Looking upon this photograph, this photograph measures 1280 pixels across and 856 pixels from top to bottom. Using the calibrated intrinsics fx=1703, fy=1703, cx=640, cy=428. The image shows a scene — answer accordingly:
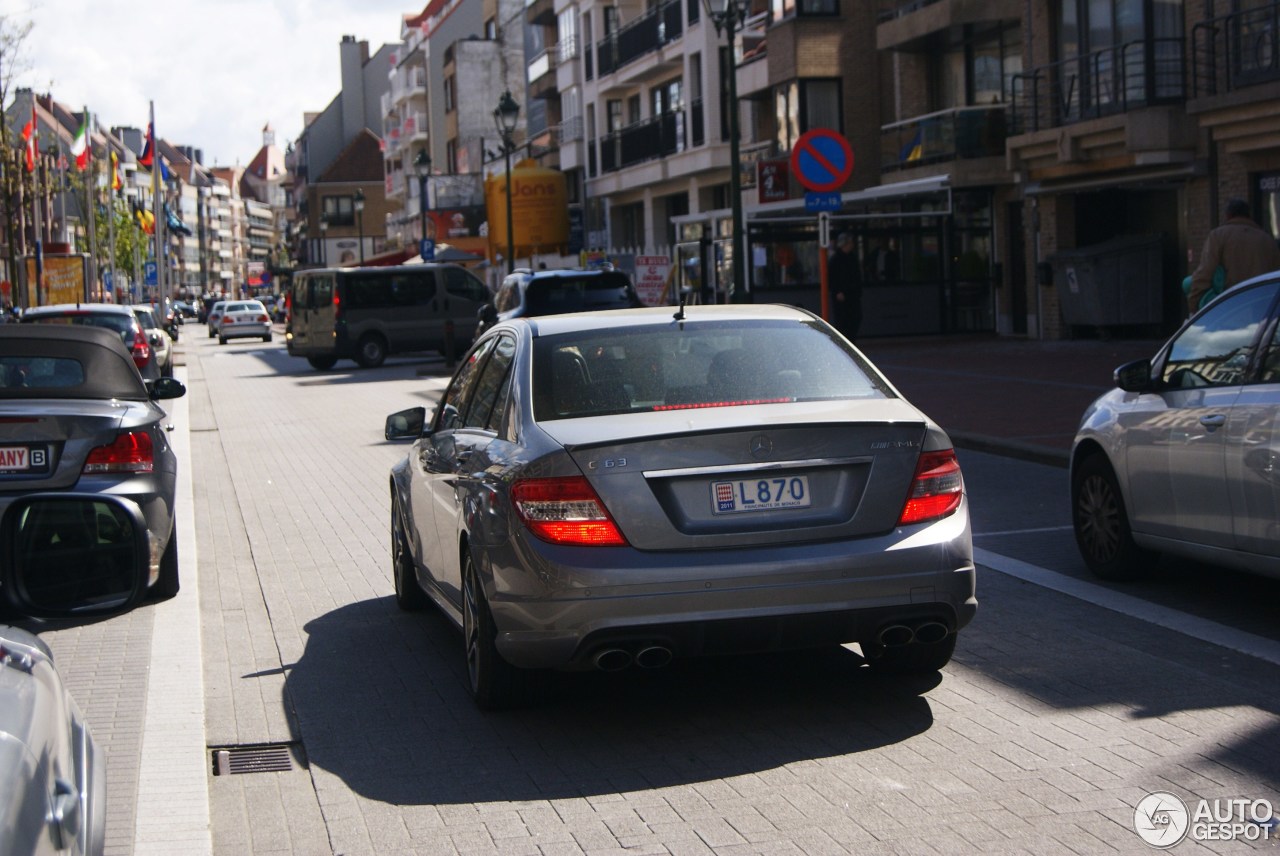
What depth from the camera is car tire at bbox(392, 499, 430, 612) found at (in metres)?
8.21

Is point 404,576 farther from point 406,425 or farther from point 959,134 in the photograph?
point 959,134

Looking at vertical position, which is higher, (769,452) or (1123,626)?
(769,452)

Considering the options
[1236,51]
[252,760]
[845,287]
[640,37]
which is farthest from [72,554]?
[640,37]

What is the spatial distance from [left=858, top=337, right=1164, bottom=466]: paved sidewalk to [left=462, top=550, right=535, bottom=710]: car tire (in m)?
8.32

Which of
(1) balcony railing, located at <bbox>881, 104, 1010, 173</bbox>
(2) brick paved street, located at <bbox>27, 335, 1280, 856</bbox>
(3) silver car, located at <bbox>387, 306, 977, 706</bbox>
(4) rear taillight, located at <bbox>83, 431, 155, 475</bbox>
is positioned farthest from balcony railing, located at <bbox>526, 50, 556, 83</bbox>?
(3) silver car, located at <bbox>387, 306, 977, 706</bbox>

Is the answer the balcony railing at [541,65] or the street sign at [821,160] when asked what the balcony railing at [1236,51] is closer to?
the street sign at [821,160]

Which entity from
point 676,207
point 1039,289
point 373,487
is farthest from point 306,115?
point 373,487

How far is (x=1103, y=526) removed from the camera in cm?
858

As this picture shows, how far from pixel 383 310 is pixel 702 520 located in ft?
107

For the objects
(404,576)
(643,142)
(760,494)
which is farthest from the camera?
(643,142)

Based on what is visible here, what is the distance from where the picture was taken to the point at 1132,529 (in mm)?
8242

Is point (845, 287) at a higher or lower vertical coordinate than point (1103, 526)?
higher

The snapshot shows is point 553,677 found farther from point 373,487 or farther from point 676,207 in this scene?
point 676,207

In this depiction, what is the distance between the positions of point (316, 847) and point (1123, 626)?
404 cm
